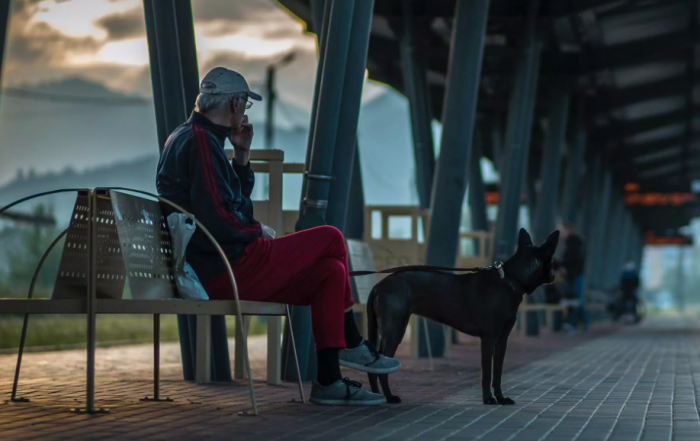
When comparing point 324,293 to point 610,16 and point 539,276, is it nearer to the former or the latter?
point 539,276

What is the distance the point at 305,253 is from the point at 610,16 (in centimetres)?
1731

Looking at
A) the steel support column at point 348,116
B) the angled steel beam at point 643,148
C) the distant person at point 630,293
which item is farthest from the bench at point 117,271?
the angled steel beam at point 643,148

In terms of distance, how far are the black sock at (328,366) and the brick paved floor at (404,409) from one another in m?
0.15

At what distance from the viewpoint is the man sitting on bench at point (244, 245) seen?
17.8ft

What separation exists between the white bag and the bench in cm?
8

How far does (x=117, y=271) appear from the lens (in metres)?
5.73

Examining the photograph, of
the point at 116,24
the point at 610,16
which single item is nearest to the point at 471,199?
the point at 610,16

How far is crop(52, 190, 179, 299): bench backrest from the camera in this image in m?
5.22

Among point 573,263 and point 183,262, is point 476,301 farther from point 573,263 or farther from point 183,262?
point 573,263

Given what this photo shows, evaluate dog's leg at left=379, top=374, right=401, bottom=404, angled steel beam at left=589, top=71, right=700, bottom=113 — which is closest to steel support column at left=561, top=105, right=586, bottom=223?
angled steel beam at left=589, top=71, right=700, bottom=113

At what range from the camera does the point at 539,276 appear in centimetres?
633

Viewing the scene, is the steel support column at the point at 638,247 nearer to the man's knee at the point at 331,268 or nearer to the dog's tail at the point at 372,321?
the dog's tail at the point at 372,321

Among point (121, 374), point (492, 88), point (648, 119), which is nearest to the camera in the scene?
point (121, 374)

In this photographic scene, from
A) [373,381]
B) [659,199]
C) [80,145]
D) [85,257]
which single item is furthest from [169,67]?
[80,145]
